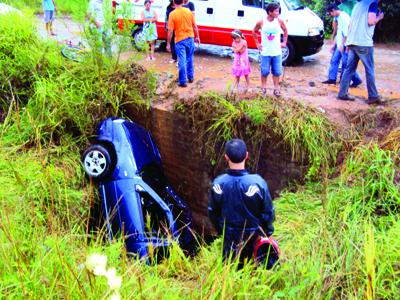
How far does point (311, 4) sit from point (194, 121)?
31.0 feet

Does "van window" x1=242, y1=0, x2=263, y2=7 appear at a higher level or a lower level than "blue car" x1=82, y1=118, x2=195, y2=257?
higher

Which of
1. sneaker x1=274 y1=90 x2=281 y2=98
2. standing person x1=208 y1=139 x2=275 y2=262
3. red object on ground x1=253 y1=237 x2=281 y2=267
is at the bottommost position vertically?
red object on ground x1=253 y1=237 x2=281 y2=267

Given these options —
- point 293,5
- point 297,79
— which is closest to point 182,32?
point 297,79

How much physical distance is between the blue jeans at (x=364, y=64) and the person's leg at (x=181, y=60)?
9.11ft

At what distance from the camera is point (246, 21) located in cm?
962

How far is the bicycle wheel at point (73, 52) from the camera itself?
7169mm

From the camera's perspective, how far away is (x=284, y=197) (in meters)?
5.35

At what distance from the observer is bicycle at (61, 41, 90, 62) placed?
23.4ft

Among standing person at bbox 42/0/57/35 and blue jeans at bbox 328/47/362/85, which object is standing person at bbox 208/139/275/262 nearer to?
blue jeans at bbox 328/47/362/85

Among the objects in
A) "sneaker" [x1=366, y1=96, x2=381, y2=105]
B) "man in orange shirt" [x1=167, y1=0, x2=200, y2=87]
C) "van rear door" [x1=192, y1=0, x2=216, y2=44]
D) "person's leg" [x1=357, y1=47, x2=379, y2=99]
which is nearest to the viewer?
"person's leg" [x1=357, y1=47, x2=379, y2=99]

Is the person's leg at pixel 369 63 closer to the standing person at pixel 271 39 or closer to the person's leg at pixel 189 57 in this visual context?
the standing person at pixel 271 39

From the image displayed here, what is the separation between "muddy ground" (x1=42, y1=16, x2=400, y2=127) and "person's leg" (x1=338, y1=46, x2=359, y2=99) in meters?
0.20

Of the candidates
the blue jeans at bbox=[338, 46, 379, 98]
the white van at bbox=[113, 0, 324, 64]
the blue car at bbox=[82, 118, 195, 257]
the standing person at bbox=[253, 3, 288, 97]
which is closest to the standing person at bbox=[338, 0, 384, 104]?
the blue jeans at bbox=[338, 46, 379, 98]

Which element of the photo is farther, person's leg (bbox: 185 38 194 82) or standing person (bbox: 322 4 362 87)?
standing person (bbox: 322 4 362 87)
